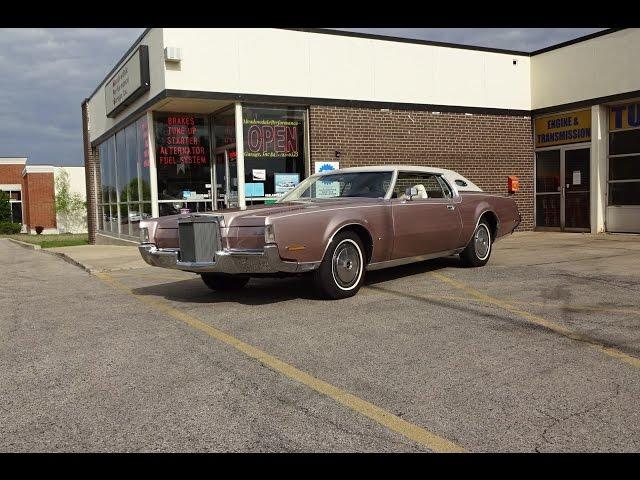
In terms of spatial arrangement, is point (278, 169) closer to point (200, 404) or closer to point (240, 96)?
point (240, 96)

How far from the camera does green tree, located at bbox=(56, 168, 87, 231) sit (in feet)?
127

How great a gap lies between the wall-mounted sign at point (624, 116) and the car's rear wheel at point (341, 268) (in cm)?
1058

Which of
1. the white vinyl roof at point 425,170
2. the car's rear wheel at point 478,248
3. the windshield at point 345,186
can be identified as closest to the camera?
the windshield at point 345,186

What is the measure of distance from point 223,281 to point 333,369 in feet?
12.4

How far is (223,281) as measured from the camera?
7.75m

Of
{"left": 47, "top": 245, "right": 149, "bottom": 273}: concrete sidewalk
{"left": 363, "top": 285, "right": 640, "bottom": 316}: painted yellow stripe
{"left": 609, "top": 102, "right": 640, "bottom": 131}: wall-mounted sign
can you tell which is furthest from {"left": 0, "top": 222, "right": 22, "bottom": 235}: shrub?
{"left": 363, "top": 285, "right": 640, "bottom": 316}: painted yellow stripe

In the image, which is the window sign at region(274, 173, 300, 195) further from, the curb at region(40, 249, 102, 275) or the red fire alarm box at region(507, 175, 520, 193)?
the red fire alarm box at region(507, 175, 520, 193)

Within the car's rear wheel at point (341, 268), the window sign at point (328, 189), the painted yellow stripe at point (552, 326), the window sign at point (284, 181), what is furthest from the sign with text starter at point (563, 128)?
the car's rear wheel at point (341, 268)

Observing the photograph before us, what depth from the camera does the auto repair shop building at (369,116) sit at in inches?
515

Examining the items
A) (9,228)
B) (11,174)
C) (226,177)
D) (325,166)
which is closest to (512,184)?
(325,166)

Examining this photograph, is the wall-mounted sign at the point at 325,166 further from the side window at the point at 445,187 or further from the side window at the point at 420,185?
the side window at the point at 420,185

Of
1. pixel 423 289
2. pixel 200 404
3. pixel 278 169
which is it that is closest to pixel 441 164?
pixel 278 169

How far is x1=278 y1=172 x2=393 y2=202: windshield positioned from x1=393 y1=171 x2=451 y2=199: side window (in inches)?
7.0
